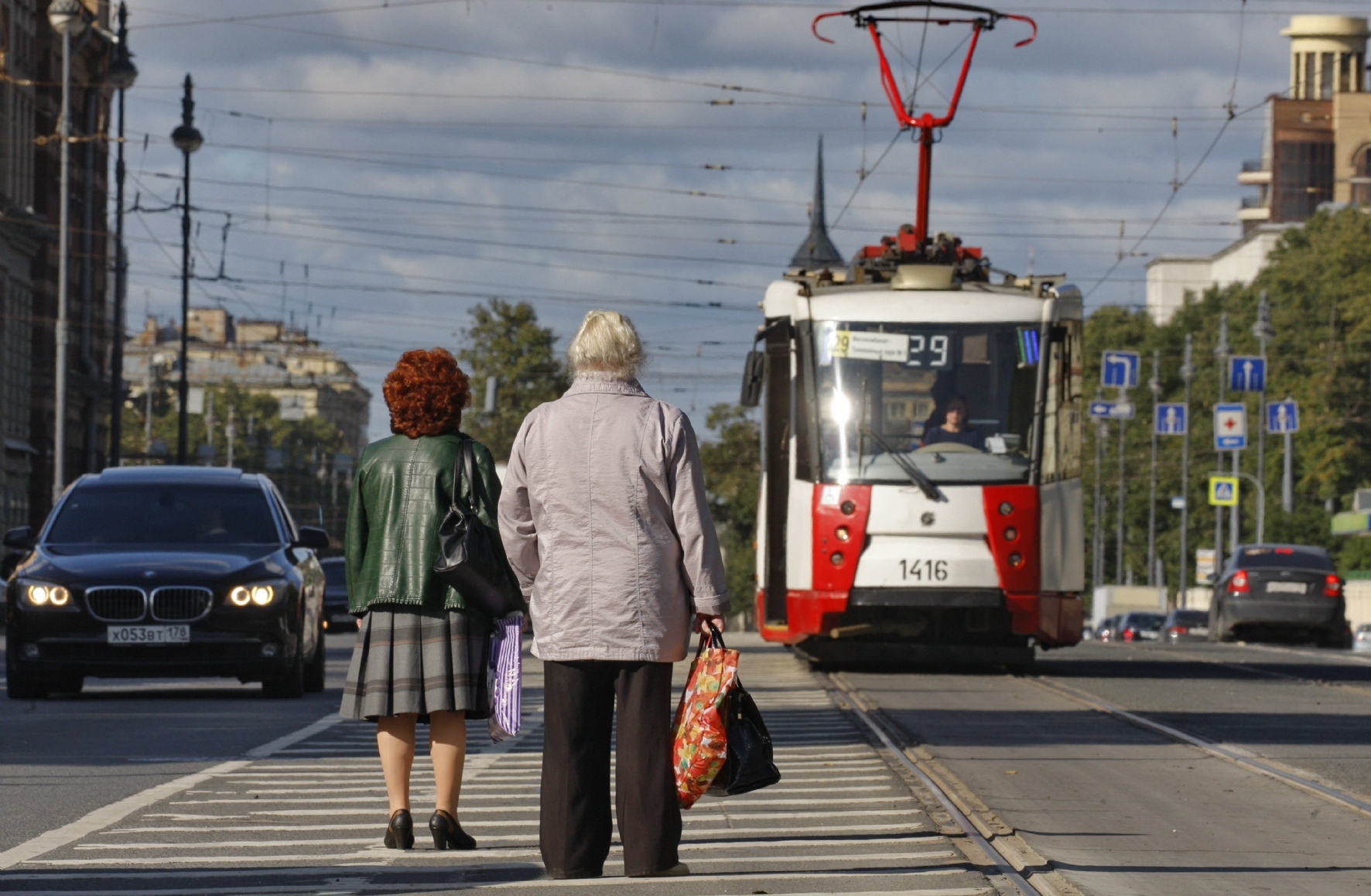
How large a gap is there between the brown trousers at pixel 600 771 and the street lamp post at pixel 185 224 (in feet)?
131

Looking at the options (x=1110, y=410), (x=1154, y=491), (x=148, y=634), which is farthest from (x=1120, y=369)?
(x=148, y=634)

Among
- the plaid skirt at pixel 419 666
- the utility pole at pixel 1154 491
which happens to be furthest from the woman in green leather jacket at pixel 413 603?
the utility pole at pixel 1154 491

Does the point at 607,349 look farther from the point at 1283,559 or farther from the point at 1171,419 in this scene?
the point at 1171,419

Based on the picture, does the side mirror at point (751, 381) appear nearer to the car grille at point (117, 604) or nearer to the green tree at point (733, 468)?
the car grille at point (117, 604)

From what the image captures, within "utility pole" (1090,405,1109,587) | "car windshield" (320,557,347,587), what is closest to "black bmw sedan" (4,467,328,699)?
"car windshield" (320,557,347,587)

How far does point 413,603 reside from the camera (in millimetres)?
7832

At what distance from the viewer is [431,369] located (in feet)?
26.3

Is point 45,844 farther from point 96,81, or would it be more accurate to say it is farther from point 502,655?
point 96,81

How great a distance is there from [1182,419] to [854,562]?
56.5m

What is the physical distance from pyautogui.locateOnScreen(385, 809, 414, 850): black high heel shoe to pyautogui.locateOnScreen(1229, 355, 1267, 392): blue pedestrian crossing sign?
58.4 meters

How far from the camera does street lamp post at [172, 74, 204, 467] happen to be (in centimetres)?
4547

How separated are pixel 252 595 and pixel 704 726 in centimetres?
952

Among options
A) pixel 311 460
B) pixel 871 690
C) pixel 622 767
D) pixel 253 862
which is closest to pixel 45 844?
pixel 253 862

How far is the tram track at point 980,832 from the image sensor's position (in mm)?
7109
